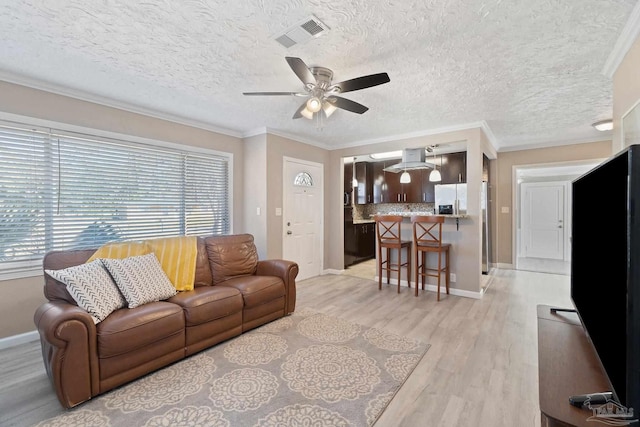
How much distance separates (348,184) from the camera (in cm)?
654

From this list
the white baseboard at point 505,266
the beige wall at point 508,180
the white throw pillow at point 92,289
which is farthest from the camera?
the white baseboard at point 505,266

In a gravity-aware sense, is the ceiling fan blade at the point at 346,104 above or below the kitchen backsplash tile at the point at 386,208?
above

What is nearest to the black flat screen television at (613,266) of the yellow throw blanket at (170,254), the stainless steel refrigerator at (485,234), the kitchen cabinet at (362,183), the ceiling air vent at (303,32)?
the ceiling air vent at (303,32)

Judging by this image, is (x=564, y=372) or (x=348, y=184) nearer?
(x=564, y=372)

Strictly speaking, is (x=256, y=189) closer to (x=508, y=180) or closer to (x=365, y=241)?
(x=365, y=241)

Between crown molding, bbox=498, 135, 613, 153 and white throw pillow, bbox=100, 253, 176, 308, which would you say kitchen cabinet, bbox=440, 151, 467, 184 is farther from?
white throw pillow, bbox=100, 253, 176, 308

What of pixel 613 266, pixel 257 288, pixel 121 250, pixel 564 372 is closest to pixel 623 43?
pixel 613 266

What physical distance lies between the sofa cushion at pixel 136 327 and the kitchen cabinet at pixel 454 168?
553 centimetres

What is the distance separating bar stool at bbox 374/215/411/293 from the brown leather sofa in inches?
70.2

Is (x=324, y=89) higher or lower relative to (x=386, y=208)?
higher

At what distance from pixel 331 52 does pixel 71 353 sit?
278 cm

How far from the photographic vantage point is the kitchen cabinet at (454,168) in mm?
5801

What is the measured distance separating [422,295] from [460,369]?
6.44 ft

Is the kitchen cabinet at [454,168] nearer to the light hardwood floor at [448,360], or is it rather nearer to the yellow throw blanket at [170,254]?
the light hardwood floor at [448,360]
